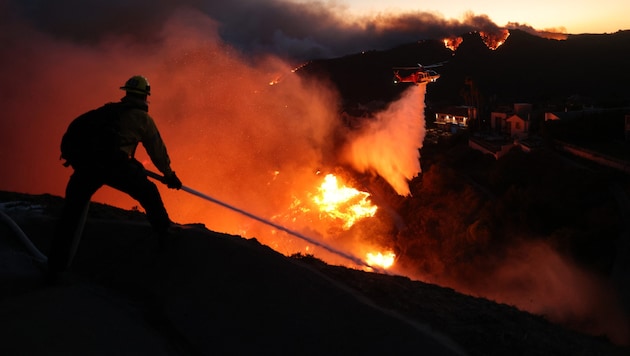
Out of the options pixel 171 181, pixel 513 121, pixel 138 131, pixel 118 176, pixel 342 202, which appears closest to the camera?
pixel 118 176

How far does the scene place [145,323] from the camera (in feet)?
12.4

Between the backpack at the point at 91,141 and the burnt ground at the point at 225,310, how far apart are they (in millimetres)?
1148

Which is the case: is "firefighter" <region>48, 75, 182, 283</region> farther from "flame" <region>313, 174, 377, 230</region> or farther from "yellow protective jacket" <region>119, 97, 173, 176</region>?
"flame" <region>313, 174, 377, 230</region>

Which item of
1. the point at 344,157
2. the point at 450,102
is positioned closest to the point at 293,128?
the point at 344,157

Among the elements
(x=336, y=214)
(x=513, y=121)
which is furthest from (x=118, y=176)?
(x=513, y=121)

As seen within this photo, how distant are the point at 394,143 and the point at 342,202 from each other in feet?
32.3

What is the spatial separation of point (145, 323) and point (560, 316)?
14.2 metres

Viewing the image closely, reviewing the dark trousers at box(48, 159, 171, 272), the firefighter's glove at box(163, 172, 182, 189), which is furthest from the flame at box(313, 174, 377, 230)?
the dark trousers at box(48, 159, 171, 272)

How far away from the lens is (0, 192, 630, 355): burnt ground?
3.50 metres

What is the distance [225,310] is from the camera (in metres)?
3.94

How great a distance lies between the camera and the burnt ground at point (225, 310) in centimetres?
350

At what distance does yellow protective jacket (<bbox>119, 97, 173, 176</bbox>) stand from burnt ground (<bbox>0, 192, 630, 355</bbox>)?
0.94 m

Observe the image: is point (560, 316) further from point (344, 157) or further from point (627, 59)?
point (627, 59)

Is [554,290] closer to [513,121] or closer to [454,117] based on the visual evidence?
[513,121]
